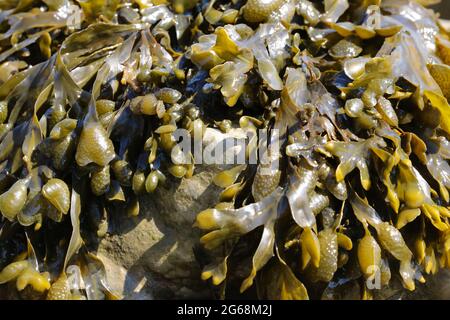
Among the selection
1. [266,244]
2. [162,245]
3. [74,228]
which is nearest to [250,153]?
[266,244]

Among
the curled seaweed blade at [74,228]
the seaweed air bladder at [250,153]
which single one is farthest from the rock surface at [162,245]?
the curled seaweed blade at [74,228]

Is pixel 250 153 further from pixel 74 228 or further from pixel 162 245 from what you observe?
pixel 74 228

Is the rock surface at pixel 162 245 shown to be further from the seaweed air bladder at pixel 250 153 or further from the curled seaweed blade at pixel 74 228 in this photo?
the curled seaweed blade at pixel 74 228

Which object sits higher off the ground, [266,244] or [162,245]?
[266,244]

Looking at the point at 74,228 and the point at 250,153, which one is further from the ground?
the point at 250,153

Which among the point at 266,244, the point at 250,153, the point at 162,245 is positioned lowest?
the point at 162,245

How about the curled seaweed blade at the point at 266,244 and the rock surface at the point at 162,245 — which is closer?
the curled seaweed blade at the point at 266,244

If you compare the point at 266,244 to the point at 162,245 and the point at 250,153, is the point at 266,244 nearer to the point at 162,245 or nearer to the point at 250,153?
the point at 250,153

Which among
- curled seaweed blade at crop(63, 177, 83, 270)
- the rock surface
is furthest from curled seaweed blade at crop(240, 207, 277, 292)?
curled seaweed blade at crop(63, 177, 83, 270)

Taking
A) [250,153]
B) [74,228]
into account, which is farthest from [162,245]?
[250,153]

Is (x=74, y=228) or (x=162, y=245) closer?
(x=74, y=228)
